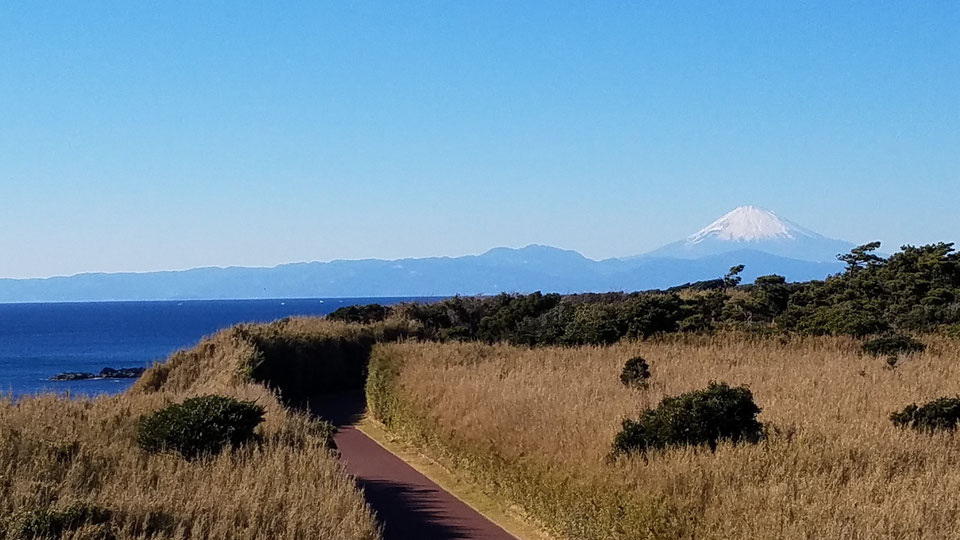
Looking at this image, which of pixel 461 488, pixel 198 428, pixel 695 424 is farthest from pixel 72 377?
pixel 695 424

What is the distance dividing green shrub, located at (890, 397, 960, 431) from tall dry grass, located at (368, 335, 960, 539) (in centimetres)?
38

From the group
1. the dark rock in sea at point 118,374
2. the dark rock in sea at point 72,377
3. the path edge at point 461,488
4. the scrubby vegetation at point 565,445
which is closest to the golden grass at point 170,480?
the scrubby vegetation at point 565,445

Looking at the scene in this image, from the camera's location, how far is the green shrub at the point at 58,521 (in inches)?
290

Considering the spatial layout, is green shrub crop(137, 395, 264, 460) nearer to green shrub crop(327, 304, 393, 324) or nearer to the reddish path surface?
the reddish path surface

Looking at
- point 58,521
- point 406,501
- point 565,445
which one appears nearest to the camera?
point 58,521

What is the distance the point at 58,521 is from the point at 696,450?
241 inches

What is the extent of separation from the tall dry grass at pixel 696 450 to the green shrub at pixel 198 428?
3.17m

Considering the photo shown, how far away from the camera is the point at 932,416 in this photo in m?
11.5

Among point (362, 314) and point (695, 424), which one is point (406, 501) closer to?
point (695, 424)

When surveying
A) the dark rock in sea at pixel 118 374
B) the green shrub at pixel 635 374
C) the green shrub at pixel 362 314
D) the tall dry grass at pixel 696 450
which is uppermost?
the green shrub at pixel 362 314

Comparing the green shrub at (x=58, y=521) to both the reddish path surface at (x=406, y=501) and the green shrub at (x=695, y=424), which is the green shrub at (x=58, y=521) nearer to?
the reddish path surface at (x=406, y=501)

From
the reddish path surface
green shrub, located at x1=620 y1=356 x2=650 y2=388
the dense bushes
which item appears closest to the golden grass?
the reddish path surface

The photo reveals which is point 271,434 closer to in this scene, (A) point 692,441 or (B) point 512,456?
(B) point 512,456

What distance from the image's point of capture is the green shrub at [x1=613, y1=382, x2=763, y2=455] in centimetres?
1043
